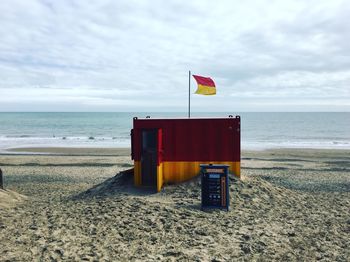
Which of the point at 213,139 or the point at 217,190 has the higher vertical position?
the point at 213,139

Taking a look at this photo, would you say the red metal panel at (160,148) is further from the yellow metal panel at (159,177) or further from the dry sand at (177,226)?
the dry sand at (177,226)

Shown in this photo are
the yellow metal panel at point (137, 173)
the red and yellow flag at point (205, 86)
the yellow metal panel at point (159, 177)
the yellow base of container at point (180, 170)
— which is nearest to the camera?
the yellow metal panel at point (159, 177)

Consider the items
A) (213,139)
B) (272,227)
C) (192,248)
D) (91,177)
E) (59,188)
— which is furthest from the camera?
(91,177)

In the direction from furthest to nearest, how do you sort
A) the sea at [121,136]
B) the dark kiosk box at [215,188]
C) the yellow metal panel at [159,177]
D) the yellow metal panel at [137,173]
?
the sea at [121,136] < the yellow metal panel at [137,173] < the yellow metal panel at [159,177] < the dark kiosk box at [215,188]

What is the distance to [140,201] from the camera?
10.5 meters

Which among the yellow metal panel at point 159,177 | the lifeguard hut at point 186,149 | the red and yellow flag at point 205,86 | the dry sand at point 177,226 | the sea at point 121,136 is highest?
the red and yellow flag at point 205,86

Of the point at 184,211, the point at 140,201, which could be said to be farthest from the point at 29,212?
the point at 184,211

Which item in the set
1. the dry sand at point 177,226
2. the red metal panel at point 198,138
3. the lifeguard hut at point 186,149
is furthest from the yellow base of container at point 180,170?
the dry sand at point 177,226

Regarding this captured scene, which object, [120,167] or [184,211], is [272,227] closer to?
[184,211]

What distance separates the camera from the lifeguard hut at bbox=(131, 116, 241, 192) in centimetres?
1270

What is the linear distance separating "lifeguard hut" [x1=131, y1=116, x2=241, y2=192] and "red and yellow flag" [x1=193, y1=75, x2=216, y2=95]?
4.66 feet

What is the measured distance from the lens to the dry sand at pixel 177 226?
7.14 m

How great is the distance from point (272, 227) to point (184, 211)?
7.71ft

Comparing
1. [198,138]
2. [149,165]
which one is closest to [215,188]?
[198,138]
